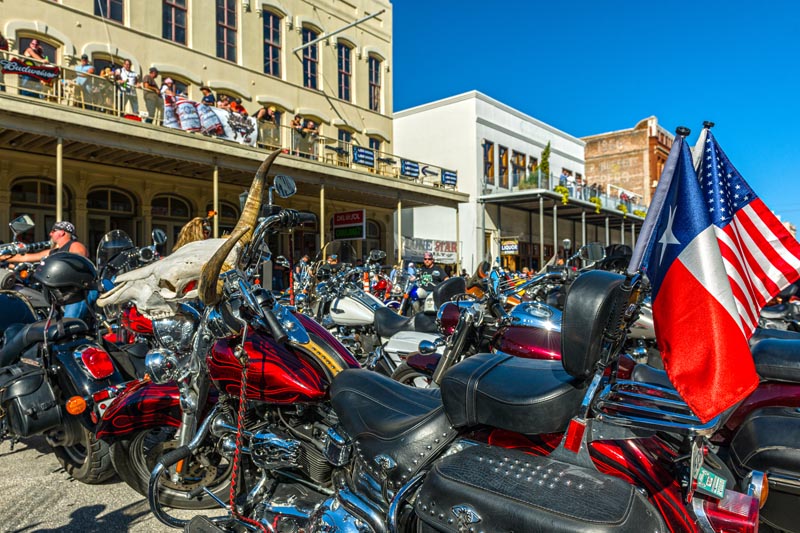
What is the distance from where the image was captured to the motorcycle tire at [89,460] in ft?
11.7

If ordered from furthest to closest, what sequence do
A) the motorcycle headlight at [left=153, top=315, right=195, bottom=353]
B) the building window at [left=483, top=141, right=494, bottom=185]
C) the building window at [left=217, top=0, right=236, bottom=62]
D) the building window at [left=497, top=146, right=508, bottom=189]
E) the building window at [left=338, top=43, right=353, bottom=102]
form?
the building window at [left=497, top=146, right=508, bottom=189], the building window at [left=483, top=141, right=494, bottom=185], the building window at [left=338, top=43, right=353, bottom=102], the building window at [left=217, top=0, right=236, bottom=62], the motorcycle headlight at [left=153, top=315, right=195, bottom=353]

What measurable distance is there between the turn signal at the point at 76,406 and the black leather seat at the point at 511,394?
2459 mm

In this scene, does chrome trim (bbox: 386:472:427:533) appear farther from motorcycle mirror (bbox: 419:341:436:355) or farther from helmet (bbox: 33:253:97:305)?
helmet (bbox: 33:253:97:305)

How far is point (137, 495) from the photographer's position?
3.55 metres

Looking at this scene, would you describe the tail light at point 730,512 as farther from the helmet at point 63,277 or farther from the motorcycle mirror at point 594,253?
the helmet at point 63,277

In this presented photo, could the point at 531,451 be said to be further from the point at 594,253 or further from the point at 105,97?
the point at 105,97

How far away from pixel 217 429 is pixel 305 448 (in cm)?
48

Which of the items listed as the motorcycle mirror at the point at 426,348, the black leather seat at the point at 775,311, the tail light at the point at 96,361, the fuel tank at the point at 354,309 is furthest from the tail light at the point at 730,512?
the black leather seat at the point at 775,311

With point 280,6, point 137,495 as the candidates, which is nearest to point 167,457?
point 137,495

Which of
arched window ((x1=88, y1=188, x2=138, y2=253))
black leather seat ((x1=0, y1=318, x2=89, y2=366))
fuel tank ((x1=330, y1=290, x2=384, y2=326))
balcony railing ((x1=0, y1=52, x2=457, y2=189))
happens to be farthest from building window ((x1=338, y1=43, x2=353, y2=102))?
black leather seat ((x1=0, y1=318, x2=89, y2=366))

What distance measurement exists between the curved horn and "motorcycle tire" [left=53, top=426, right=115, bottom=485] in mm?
1861

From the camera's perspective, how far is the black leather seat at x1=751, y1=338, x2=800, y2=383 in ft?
8.17

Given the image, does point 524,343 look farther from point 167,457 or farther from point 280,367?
point 167,457

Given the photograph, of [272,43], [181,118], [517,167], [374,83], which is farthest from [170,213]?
[517,167]
